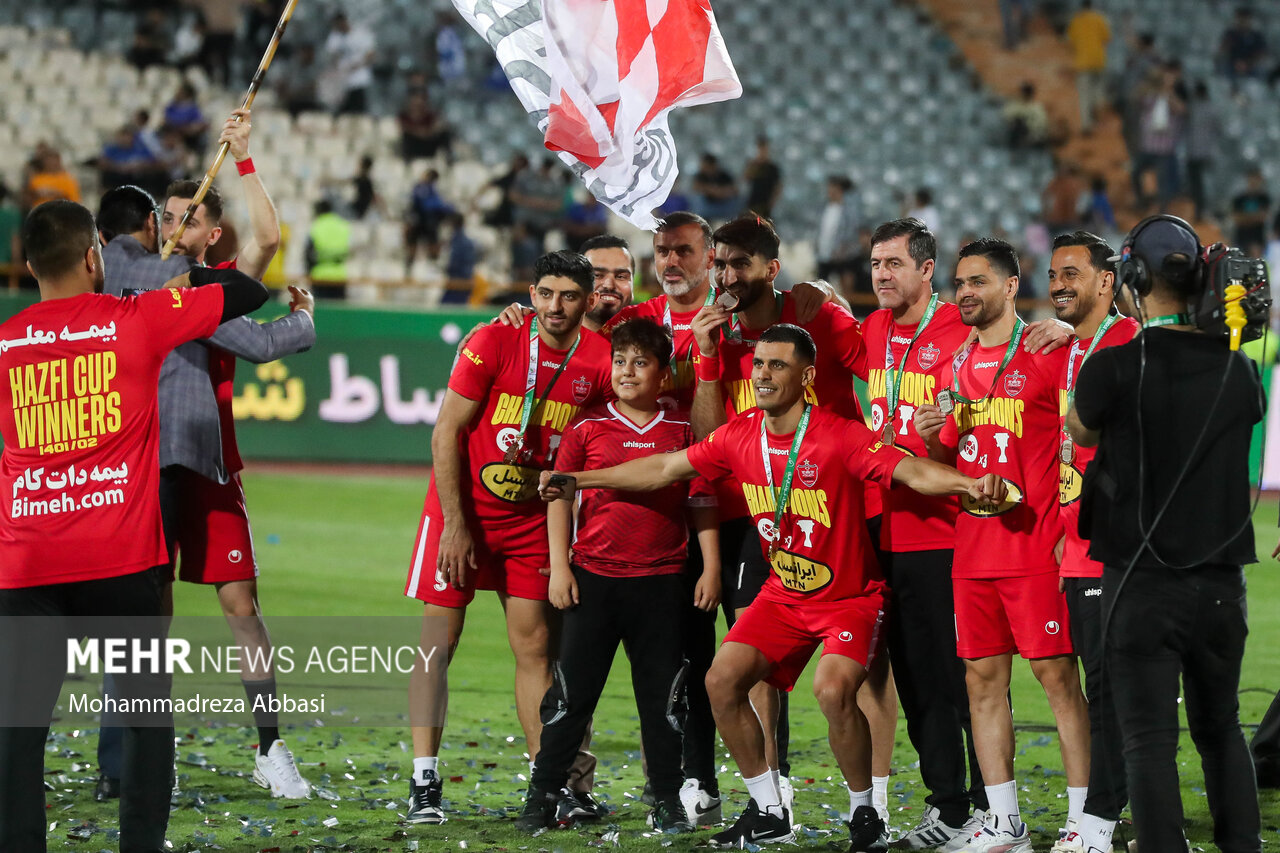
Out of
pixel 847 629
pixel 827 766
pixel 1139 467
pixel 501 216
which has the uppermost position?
pixel 501 216

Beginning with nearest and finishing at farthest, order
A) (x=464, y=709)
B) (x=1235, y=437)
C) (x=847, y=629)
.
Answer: (x=1235, y=437) < (x=847, y=629) < (x=464, y=709)

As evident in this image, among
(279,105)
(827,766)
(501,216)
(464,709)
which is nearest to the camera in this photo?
(827,766)

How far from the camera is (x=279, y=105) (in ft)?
75.0

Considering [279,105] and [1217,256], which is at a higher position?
[279,105]

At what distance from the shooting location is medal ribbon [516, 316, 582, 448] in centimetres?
636

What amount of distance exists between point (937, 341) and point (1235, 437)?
1699 millimetres

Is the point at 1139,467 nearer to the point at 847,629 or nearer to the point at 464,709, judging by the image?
the point at 847,629

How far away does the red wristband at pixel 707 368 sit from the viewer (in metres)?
6.07

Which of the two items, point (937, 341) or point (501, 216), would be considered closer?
point (937, 341)

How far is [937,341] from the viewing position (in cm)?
621

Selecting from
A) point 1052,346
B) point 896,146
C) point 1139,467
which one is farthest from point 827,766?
point 896,146

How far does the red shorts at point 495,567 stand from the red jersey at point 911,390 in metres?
1.39

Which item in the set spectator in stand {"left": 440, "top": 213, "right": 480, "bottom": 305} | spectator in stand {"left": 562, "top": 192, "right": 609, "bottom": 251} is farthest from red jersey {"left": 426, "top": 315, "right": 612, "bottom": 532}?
spectator in stand {"left": 562, "top": 192, "right": 609, "bottom": 251}

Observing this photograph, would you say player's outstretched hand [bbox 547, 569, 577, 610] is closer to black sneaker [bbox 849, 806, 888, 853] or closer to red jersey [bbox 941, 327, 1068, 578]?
black sneaker [bbox 849, 806, 888, 853]
